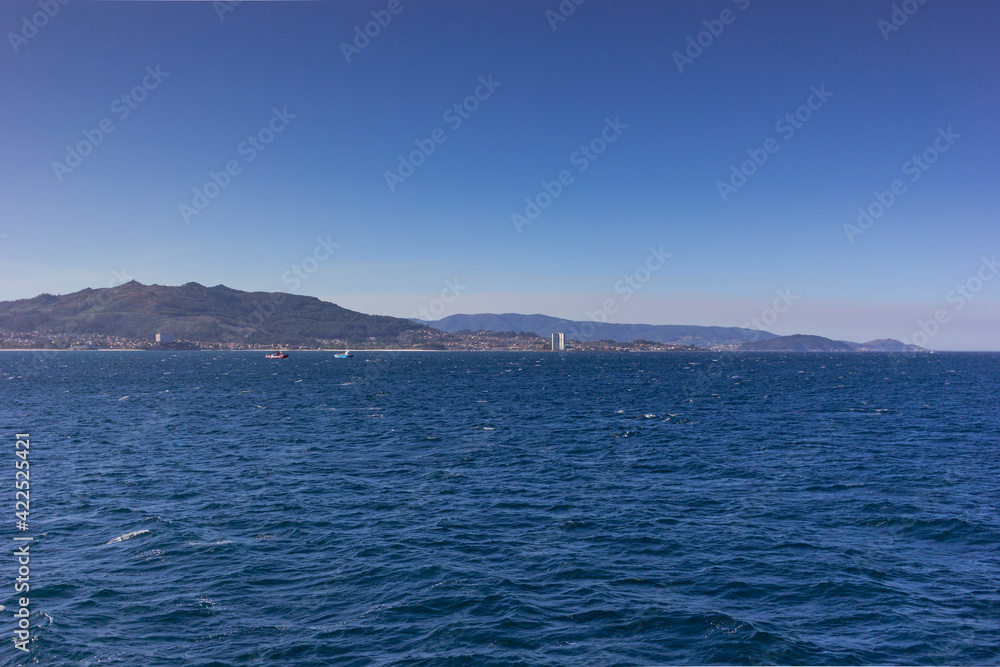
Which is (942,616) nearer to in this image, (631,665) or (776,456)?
(631,665)

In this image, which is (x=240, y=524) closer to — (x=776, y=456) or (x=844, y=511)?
(x=844, y=511)

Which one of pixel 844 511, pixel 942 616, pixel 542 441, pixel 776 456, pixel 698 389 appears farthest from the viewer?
pixel 698 389

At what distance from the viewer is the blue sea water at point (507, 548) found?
1738 cm

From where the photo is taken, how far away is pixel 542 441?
51.7 meters

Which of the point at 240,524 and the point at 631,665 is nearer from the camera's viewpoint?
the point at 631,665

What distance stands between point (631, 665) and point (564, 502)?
15829mm

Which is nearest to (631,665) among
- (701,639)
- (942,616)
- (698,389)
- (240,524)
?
(701,639)

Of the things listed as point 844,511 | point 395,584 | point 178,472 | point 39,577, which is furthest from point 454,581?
point 178,472

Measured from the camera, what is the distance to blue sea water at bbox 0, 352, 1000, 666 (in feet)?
57.0

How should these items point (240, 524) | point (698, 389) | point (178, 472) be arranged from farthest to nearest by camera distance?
1. point (698, 389)
2. point (178, 472)
3. point (240, 524)

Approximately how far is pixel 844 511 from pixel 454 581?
22.2 meters

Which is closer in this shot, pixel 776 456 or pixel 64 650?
pixel 64 650

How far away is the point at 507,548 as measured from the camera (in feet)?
81.7

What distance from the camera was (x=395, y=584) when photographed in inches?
836
